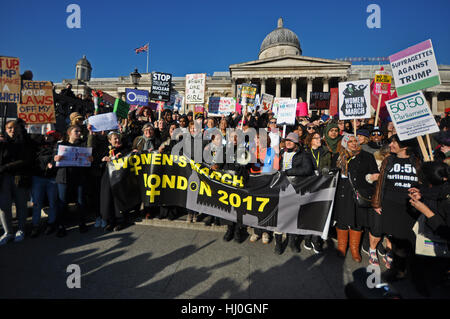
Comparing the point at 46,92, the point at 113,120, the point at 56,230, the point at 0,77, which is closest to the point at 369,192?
the point at 113,120

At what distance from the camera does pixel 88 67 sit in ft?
224

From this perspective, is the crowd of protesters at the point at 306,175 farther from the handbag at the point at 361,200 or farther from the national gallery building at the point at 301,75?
the national gallery building at the point at 301,75

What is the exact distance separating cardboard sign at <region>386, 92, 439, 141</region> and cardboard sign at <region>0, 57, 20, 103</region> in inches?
303

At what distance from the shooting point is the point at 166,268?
3.04 metres

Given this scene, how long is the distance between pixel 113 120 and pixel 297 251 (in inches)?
194

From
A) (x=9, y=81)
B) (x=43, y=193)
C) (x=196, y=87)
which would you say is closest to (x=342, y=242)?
(x=43, y=193)

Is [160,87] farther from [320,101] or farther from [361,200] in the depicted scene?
[320,101]

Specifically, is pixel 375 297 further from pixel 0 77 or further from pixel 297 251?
pixel 0 77

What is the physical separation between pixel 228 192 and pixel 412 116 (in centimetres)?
335

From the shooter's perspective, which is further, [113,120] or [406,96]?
[113,120]

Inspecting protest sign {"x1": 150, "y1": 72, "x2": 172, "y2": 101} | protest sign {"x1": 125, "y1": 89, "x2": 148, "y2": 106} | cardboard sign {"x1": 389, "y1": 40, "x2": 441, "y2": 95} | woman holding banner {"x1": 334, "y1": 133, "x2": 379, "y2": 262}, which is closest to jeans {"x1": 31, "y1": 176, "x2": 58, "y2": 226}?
protest sign {"x1": 150, "y1": 72, "x2": 172, "y2": 101}

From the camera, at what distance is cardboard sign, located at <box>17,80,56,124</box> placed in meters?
4.88

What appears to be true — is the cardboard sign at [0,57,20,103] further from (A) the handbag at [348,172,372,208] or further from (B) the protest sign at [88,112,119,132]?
(A) the handbag at [348,172,372,208]
